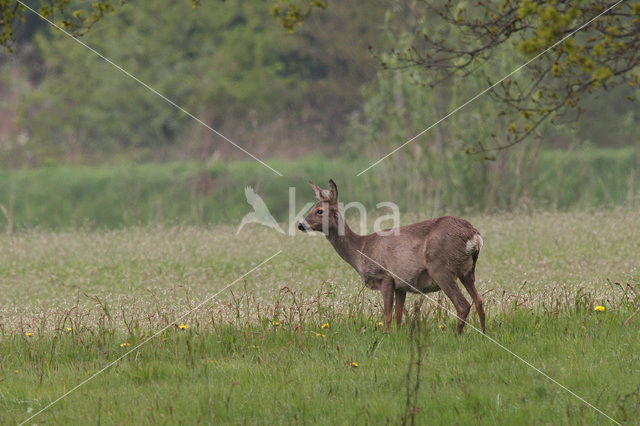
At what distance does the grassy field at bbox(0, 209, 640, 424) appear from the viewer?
245 inches

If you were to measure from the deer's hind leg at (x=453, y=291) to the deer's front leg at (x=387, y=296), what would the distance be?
20.4 inches

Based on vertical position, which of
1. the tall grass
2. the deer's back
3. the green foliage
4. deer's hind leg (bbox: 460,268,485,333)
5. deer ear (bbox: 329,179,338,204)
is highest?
the green foliage

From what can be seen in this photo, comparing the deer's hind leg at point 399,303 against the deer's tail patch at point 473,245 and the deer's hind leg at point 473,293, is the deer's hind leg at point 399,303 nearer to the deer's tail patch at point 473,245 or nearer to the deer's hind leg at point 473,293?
the deer's hind leg at point 473,293

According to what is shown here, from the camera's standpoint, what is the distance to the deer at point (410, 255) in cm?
837

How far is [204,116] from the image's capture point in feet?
116

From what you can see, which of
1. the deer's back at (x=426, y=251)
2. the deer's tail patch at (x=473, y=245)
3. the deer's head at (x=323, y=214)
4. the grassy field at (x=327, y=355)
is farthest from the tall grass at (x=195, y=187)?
the deer's tail patch at (x=473, y=245)

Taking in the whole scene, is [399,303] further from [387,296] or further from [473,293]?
[473,293]

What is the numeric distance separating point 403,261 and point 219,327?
1914 millimetres

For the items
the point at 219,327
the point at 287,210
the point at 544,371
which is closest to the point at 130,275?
the point at 219,327

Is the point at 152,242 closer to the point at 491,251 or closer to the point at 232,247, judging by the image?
the point at 232,247

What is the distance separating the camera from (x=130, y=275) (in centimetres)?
1351

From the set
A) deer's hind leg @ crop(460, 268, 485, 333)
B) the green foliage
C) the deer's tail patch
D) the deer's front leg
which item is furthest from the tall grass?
the deer's tail patch

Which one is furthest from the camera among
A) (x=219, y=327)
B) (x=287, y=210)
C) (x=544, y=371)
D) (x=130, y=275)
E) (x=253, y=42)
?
(x=253, y=42)

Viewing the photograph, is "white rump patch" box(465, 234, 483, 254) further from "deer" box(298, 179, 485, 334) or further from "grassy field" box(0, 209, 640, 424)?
"grassy field" box(0, 209, 640, 424)
